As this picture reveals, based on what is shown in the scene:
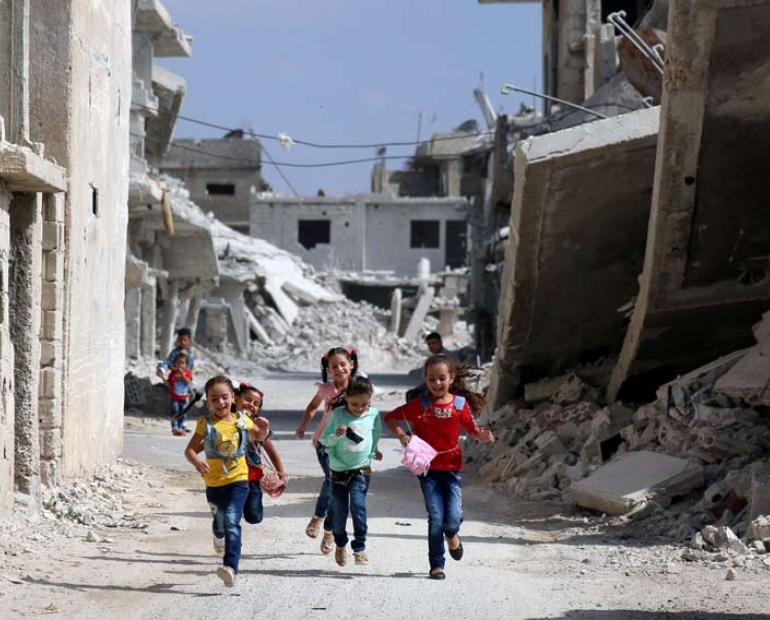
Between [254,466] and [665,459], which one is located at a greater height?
[254,466]

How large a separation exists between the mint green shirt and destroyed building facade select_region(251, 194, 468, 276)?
5690 cm

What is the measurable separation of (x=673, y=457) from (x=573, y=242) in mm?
3729

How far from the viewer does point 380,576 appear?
863 centimetres

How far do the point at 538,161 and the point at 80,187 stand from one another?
434 cm

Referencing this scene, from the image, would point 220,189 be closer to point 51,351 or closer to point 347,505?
point 51,351

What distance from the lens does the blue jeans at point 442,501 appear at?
8664 mm

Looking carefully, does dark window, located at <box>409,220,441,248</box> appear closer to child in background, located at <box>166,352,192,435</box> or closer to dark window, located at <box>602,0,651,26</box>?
dark window, located at <box>602,0,651,26</box>

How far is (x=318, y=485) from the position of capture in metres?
13.8

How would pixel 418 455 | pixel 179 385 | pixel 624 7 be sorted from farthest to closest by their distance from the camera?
pixel 624 7 → pixel 179 385 → pixel 418 455

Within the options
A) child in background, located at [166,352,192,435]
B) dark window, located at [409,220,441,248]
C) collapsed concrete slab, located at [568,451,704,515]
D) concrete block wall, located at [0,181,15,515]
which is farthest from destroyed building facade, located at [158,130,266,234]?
concrete block wall, located at [0,181,15,515]

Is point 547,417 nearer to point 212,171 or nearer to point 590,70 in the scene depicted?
point 590,70

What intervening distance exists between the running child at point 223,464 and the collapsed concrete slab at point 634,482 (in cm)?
368

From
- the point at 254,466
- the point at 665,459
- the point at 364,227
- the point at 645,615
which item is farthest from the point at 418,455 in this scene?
the point at 364,227

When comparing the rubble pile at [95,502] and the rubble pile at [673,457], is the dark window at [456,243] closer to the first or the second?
the rubble pile at [673,457]
